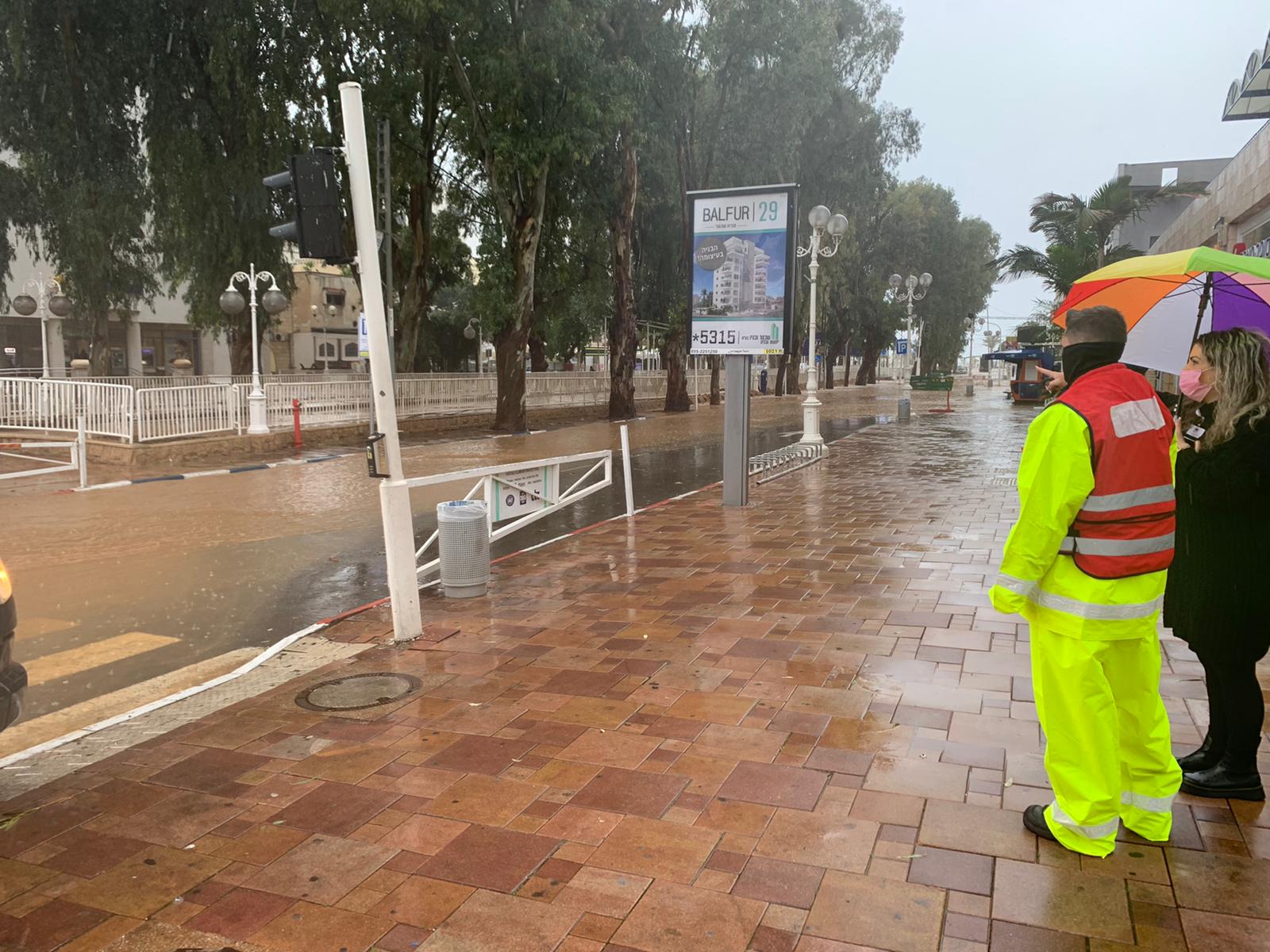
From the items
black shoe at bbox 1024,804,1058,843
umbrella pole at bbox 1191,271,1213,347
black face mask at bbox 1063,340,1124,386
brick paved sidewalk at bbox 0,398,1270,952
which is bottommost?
brick paved sidewalk at bbox 0,398,1270,952

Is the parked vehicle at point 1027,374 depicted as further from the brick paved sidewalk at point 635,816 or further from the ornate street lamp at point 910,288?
the brick paved sidewalk at point 635,816

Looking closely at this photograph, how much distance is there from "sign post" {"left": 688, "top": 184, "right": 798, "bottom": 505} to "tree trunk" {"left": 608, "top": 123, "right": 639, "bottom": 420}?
43.7 feet

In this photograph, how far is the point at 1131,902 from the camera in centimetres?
282

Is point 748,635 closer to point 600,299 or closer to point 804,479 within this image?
point 804,479

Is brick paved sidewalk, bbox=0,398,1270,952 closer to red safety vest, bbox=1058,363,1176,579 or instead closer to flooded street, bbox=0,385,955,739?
red safety vest, bbox=1058,363,1176,579

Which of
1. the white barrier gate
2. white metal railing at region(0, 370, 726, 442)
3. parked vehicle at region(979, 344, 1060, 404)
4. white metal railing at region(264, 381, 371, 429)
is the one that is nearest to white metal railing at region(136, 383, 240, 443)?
white metal railing at region(0, 370, 726, 442)

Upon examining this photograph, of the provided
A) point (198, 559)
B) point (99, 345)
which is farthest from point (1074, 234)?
point (99, 345)

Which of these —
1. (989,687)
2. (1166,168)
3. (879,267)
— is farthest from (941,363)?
(989,687)

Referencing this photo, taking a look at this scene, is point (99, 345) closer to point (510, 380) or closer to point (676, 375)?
point (510, 380)

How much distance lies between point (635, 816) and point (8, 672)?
8.01 feet

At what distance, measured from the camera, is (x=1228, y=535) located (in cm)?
326

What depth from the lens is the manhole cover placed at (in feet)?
15.3

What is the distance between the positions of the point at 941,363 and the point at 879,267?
27178 mm

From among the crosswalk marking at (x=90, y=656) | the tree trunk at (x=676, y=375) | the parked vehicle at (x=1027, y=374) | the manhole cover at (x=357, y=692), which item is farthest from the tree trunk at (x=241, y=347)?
the parked vehicle at (x=1027, y=374)
